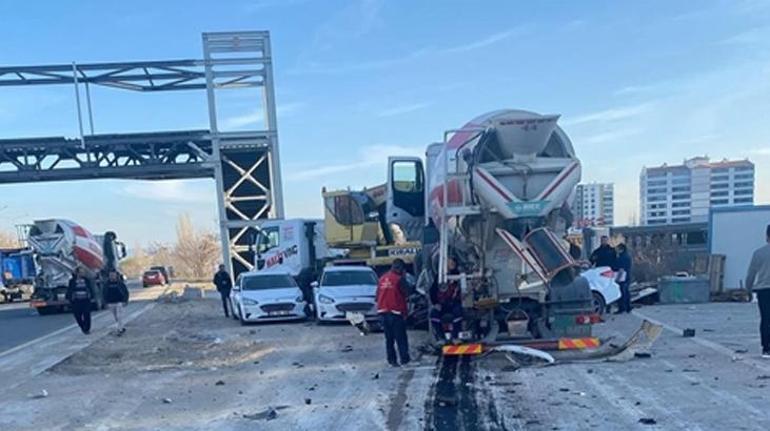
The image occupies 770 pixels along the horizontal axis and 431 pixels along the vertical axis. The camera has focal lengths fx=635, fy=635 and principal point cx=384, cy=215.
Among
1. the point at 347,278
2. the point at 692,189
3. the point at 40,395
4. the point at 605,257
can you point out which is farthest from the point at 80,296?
the point at 692,189

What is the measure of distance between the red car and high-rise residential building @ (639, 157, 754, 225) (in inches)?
2748

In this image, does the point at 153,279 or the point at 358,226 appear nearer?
the point at 358,226

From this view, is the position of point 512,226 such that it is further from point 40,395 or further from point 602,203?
point 602,203

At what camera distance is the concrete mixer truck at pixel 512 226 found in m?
9.53

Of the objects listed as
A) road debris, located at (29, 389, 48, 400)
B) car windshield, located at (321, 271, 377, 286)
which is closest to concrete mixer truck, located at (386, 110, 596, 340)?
road debris, located at (29, 389, 48, 400)

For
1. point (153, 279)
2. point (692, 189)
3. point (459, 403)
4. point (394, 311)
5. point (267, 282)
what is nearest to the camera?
point (459, 403)

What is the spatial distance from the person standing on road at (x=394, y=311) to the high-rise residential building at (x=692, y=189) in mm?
92136

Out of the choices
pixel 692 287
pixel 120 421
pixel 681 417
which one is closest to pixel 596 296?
pixel 692 287

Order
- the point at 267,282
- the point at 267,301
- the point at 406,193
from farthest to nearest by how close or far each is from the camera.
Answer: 1. the point at 267,282
2. the point at 267,301
3. the point at 406,193

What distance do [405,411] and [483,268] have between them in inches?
142

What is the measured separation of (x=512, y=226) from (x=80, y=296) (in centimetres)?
1091

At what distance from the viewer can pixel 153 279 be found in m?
54.8

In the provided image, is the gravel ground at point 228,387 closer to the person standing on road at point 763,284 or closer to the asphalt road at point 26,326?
the asphalt road at point 26,326

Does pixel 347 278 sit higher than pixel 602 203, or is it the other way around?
pixel 347 278
